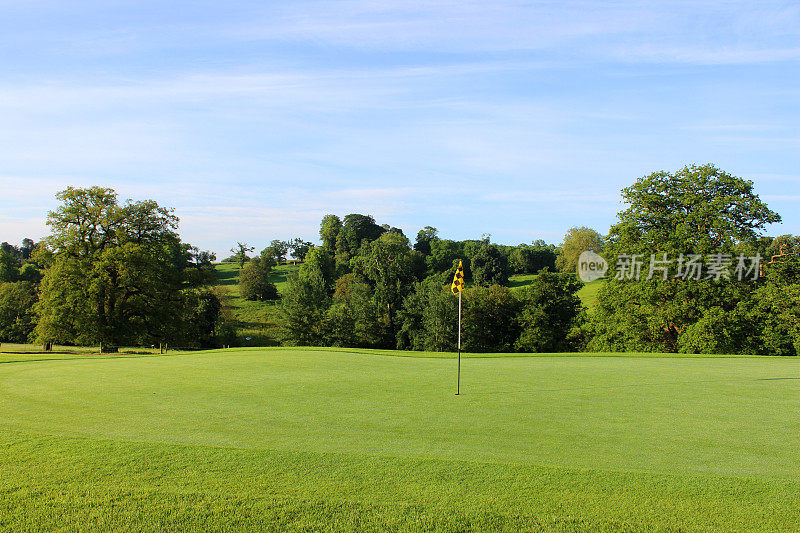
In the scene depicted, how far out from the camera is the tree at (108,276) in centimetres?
3688

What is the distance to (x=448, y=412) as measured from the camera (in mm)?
8938

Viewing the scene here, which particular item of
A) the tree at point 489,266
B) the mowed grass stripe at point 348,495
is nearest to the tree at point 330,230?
the tree at point 489,266

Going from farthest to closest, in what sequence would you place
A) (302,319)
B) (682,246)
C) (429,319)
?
1. (302,319)
2. (429,319)
3. (682,246)

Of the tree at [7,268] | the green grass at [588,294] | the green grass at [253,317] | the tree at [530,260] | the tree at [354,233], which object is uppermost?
the tree at [354,233]

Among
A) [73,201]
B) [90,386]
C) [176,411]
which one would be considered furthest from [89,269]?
[176,411]

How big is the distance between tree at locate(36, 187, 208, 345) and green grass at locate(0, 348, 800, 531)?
2846 centimetres

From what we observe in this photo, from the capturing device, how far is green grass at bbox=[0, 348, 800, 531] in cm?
477

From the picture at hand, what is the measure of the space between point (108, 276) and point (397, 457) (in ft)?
122

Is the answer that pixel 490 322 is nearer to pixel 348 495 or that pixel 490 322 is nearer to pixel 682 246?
pixel 682 246

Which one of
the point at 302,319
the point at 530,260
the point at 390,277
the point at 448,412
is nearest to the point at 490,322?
the point at 390,277

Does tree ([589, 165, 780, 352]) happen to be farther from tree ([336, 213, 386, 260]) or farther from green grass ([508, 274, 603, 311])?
tree ([336, 213, 386, 260])

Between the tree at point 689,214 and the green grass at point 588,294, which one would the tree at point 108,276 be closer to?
the tree at point 689,214

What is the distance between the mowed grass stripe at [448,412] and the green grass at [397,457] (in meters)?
0.05

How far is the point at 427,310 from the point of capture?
61.3 meters
